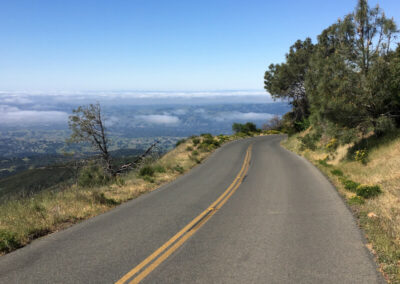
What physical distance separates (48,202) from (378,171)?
1390cm

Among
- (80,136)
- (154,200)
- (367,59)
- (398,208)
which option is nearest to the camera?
(398,208)

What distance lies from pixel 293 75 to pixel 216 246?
40.2 meters

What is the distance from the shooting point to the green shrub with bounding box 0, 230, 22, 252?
6.07m

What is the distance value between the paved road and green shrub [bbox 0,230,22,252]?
0.34m

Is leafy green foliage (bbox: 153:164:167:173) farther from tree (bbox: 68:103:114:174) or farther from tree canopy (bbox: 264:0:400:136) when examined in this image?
tree canopy (bbox: 264:0:400:136)

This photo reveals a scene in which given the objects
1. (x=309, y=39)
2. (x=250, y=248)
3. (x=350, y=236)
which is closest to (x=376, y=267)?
(x=350, y=236)

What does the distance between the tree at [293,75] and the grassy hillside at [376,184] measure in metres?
21.9

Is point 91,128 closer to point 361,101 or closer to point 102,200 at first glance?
point 102,200

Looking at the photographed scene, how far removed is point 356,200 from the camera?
9320mm

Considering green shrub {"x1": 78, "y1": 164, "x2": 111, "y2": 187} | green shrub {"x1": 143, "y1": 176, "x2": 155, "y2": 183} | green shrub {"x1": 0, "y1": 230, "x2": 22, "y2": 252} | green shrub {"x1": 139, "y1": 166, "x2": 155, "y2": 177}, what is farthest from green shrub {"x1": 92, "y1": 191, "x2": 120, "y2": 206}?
Result: green shrub {"x1": 139, "y1": 166, "x2": 155, "y2": 177}

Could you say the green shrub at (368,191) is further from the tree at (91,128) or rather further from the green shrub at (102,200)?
the tree at (91,128)

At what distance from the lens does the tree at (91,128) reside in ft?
59.8

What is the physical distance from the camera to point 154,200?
424 inches

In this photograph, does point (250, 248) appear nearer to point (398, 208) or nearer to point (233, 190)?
point (398, 208)
